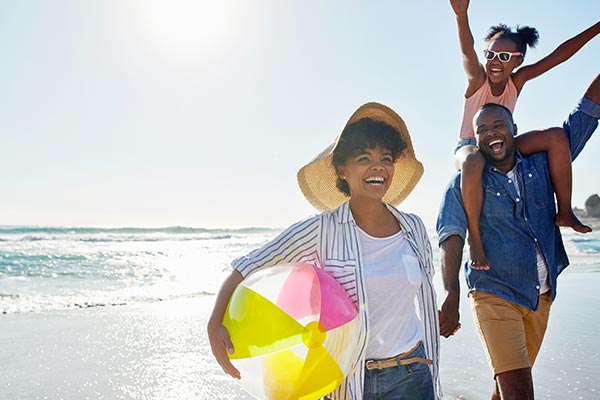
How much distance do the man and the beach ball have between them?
847 mm

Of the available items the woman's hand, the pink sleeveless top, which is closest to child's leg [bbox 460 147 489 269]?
→ the pink sleeveless top

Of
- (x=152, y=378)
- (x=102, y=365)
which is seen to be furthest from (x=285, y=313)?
(x=102, y=365)

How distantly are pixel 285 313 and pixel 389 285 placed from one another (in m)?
0.54

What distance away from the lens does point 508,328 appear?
2973 millimetres

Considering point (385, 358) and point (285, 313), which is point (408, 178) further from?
point (285, 313)

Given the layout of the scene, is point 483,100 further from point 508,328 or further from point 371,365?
point 371,365

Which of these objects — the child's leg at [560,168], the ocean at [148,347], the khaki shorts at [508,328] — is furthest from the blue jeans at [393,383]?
the ocean at [148,347]

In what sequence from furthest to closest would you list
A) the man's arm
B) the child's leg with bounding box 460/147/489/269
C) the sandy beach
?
the sandy beach → the child's leg with bounding box 460/147/489/269 → the man's arm

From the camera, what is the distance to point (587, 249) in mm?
18641

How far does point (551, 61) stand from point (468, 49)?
56cm

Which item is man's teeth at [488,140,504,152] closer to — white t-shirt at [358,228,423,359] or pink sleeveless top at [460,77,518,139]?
pink sleeveless top at [460,77,518,139]

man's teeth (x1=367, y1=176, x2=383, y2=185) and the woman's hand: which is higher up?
man's teeth (x1=367, y1=176, x2=383, y2=185)

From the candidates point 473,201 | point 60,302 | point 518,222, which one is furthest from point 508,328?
point 60,302

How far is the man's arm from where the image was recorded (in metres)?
2.84
